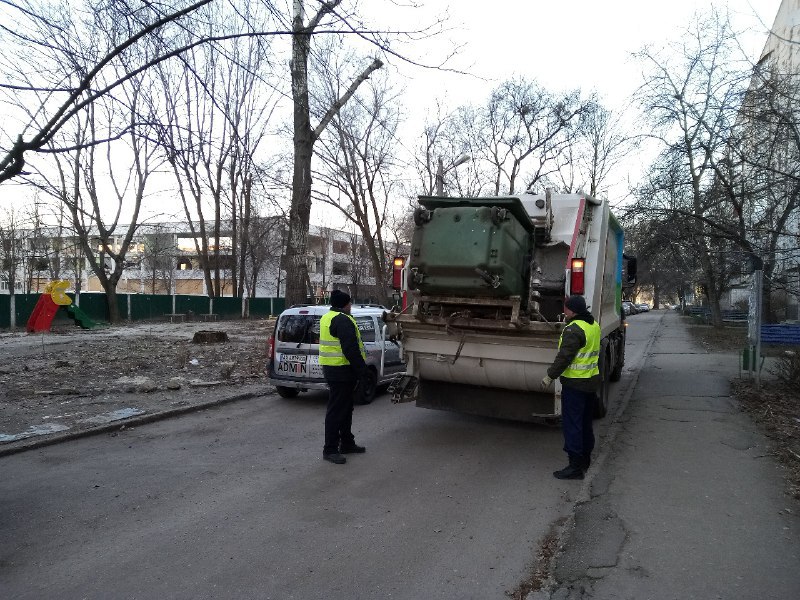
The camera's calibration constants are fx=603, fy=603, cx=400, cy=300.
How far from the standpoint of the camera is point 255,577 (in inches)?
150

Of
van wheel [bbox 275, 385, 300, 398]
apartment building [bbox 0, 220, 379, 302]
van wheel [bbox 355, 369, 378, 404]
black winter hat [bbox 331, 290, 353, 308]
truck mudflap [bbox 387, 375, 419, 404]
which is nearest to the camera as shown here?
black winter hat [bbox 331, 290, 353, 308]

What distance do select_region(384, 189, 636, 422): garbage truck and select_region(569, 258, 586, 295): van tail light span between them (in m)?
0.01

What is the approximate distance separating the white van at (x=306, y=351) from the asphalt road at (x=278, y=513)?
168 cm

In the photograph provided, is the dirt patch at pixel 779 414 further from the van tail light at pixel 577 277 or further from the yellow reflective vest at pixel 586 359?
the van tail light at pixel 577 277

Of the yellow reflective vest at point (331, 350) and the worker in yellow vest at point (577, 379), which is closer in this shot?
the worker in yellow vest at point (577, 379)

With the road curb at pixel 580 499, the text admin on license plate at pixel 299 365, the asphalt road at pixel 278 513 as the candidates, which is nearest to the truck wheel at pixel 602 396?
the road curb at pixel 580 499

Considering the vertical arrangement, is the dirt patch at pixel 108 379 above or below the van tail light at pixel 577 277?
below

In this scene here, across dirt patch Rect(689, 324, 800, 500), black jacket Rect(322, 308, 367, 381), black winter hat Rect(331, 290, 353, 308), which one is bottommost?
dirt patch Rect(689, 324, 800, 500)

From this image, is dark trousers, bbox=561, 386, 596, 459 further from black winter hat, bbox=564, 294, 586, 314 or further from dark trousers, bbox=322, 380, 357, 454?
dark trousers, bbox=322, 380, 357, 454

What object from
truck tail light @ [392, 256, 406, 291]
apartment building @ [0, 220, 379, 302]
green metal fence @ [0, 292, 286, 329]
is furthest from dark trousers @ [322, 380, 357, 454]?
apartment building @ [0, 220, 379, 302]

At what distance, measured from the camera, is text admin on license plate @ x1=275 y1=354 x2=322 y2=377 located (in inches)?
376

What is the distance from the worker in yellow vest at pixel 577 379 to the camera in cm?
586

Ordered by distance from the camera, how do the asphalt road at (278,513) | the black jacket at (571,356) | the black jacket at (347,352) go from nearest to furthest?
the asphalt road at (278,513) → the black jacket at (571,356) → the black jacket at (347,352)

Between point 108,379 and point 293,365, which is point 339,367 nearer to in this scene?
point 293,365
